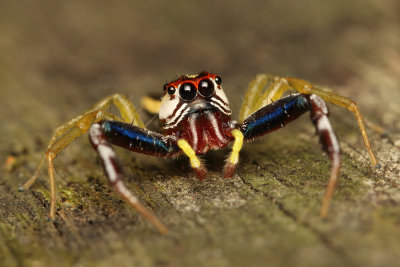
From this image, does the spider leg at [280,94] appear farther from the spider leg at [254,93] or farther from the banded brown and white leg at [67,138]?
the banded brown and white leg at [67,138]

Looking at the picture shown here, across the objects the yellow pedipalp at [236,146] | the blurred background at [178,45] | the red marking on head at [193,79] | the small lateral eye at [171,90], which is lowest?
the yellow pedipalp at [236,146]

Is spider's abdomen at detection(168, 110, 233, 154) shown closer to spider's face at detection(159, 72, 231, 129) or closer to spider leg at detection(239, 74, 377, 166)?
spider's face at detection(159, 72, 231, 129)

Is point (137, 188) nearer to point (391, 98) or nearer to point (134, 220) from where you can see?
point (134, 220)

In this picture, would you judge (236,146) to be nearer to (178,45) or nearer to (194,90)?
(194,90)

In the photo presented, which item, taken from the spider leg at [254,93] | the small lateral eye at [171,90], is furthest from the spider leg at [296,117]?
the spider leg at [254,93]

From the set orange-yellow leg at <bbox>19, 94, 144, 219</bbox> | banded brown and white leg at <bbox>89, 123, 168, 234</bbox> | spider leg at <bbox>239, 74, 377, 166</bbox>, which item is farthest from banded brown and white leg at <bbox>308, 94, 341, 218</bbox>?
orange-yellow leg at <bbox>19, 94, 144, 219</bbox>

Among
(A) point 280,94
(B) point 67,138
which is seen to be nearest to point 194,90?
(A) point 280,94

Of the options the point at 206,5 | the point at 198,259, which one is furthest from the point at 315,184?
the point at 206,5
